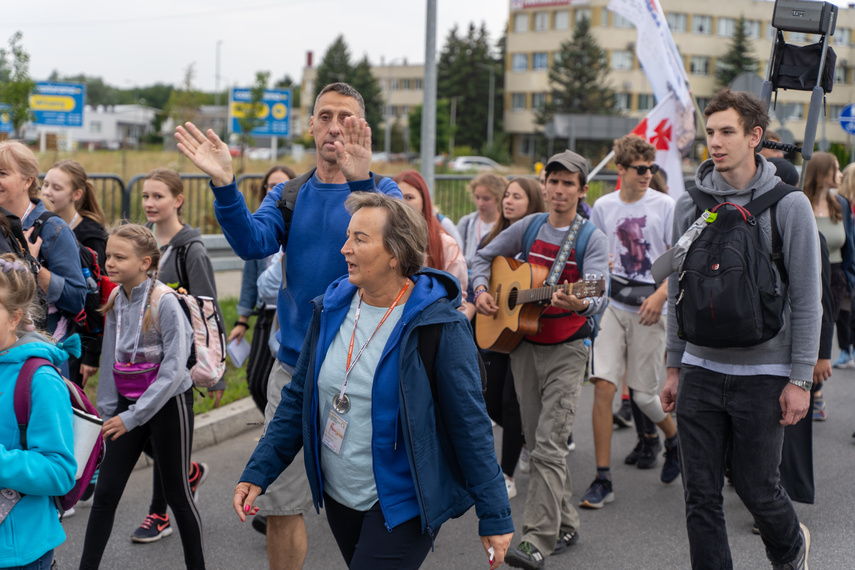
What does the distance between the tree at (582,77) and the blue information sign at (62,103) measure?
55.4 m

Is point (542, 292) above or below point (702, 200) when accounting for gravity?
below

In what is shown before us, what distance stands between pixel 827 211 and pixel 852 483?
2.44 metres

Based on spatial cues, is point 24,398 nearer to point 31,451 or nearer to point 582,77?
point 31,451

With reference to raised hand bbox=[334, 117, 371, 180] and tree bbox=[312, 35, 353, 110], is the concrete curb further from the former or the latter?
tree bbox=[312, 35, 353, 110]

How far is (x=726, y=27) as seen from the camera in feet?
264

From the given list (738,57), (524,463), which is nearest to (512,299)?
(524,463)

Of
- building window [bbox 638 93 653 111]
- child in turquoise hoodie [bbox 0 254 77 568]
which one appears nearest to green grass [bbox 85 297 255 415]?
child in turquoise hoodie [bbox 0 254 77 568]

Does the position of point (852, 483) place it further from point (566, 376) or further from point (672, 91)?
point (672, 91)

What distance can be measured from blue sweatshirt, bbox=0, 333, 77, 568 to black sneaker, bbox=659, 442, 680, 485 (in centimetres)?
412

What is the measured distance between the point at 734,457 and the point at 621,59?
82219 mm

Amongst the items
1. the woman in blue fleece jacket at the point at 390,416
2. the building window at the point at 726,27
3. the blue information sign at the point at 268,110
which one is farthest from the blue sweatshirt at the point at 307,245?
the building window at the point at 726,27

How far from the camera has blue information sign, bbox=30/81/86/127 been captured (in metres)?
24.5

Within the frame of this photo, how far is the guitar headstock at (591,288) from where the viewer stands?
4512 mm

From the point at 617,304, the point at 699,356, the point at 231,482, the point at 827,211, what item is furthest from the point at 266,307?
the point at 827,211
